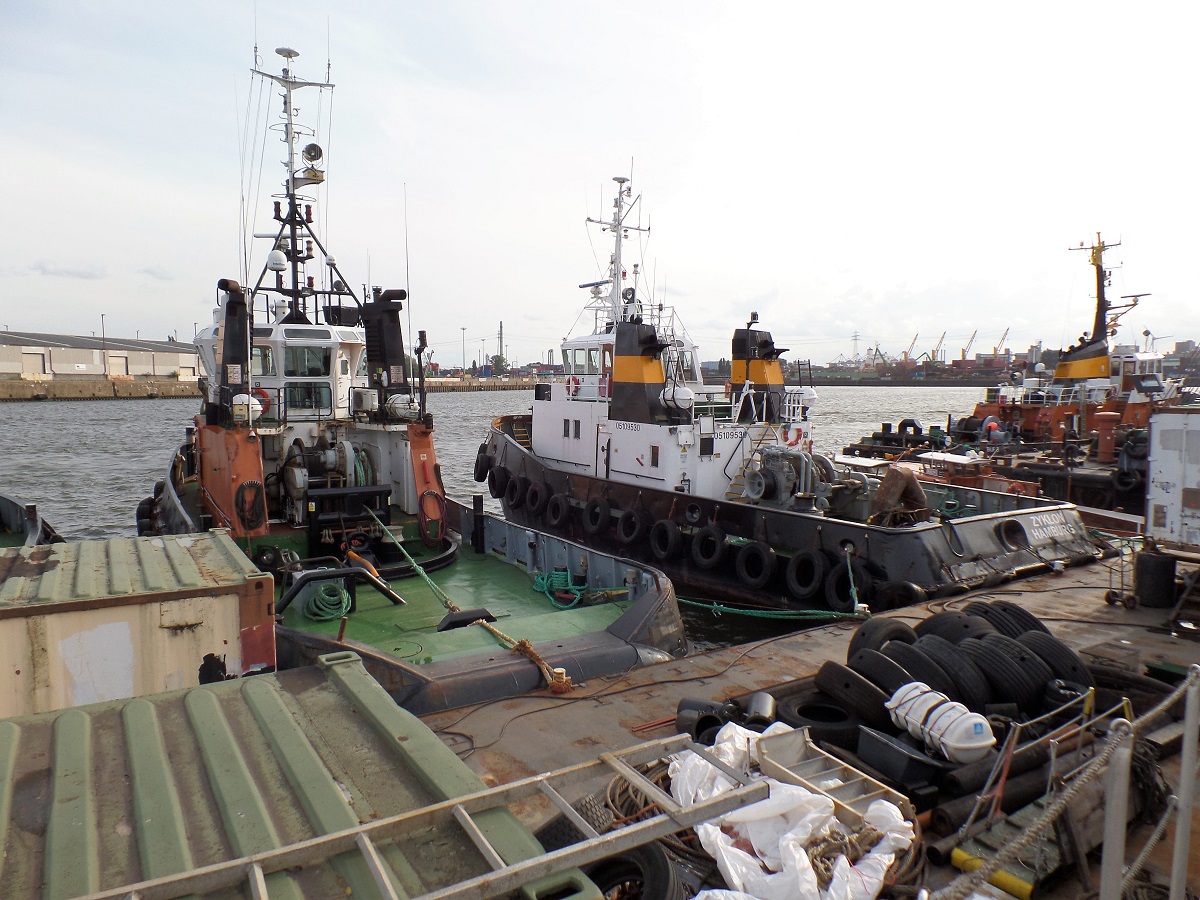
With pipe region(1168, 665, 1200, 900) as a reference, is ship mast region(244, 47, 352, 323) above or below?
above

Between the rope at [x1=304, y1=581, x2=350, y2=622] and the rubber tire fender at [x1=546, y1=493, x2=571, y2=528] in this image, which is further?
the rubber tire fender at [x1=546, y1=493, x2=571, y2=528]

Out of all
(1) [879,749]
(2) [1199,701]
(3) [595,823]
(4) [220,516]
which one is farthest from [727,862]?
(4) [220,516]

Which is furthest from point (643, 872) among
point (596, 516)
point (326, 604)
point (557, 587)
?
point (596, 516)

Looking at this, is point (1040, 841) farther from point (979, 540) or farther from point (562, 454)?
point (562, 454)

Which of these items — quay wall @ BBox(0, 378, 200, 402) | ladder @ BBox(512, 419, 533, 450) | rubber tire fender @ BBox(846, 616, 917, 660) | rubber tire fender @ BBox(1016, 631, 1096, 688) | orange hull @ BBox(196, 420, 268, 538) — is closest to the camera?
rubber tire fender @ BBox(1016, 631, 1096, 688)

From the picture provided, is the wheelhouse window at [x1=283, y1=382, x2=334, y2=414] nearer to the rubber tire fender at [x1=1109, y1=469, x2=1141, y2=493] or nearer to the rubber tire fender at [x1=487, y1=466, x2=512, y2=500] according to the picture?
the rubber tire fender at [x1=487, y1=466, x2=512, y2=500]

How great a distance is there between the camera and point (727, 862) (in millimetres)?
2650

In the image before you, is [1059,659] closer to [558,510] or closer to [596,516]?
[596,516]

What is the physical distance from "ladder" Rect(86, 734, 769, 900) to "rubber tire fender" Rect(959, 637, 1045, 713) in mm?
3073

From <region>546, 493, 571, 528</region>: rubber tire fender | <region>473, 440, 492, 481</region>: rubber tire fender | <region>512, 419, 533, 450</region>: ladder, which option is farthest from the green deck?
<region>512, 419, 533, 450</region>: ladder

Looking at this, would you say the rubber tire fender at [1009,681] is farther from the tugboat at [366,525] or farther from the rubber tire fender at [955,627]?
the tugboat at [366,525]

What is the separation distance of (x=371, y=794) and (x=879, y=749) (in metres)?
2.79

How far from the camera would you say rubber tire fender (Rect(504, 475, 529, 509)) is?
1612 centimetres

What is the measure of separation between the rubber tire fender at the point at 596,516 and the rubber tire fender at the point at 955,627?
26.8ft
